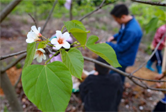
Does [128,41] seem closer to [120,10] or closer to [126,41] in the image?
[126,41]

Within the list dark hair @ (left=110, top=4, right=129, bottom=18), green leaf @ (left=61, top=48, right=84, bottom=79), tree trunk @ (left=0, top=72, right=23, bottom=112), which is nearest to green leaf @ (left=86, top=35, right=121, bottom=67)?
green leaf @ (left=61, top=48, right=84, bottom=79)

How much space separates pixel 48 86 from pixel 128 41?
4.78 feet

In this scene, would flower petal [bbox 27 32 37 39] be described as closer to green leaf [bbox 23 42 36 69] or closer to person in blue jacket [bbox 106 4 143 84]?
green leaf [bbox 23 42 36 69]

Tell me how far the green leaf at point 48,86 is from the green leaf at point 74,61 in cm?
4

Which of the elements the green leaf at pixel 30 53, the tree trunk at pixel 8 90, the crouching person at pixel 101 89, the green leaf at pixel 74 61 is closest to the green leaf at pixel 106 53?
the green leaf at pixel 74 61

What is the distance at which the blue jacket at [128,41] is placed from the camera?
159 cm

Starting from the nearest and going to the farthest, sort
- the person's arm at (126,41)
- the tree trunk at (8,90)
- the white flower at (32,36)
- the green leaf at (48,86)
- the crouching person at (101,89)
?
the green leaf at (48,86), the white flower at (32,36), the tree trunk at (8,90), the crouching person at (101,89), the person's arm at (126,41)

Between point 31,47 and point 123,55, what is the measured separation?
1550 mm

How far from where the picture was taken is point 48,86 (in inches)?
13.4

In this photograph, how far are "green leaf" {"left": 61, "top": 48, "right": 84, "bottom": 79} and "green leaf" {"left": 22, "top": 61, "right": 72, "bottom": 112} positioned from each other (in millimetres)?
42

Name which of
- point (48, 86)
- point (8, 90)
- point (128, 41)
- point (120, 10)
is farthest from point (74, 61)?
point (120, 10)

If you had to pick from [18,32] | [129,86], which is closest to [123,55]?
[129,86]

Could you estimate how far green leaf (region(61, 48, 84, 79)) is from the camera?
15.8 inches

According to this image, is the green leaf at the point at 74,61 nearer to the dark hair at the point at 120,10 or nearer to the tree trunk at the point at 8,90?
the tree trunk at the point at 8,90
